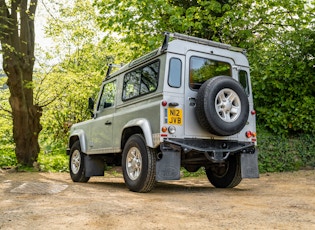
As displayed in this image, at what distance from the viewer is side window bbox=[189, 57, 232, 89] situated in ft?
20.4

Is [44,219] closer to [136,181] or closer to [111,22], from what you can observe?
[136,181]

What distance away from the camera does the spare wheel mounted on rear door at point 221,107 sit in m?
5.75

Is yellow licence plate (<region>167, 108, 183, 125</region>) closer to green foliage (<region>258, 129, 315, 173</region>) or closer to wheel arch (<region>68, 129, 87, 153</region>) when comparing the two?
wheel arch (<region>68, 129, 87, 153</region>)

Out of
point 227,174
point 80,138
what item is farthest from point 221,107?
point 80,138

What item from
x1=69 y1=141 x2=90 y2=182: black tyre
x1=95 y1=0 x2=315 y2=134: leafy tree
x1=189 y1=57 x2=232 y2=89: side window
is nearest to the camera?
x1=189 y1=57 x2=232 y2=89: side window

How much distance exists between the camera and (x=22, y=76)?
11.5m

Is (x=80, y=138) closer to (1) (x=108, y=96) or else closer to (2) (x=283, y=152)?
(1) (x=108, y=96)

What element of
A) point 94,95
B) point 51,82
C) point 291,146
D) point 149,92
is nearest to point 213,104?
point 149,92

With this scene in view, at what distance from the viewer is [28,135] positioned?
1171 cm

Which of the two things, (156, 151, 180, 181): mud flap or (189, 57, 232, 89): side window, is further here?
(189, 57, 232, 89): side window

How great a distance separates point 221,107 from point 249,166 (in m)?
1.29

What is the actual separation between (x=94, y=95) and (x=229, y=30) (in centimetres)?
615

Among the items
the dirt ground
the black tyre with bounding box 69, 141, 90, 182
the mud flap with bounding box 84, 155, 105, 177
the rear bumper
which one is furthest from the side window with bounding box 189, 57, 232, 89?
the black tyre with bounding box 69, 141, 90, 182

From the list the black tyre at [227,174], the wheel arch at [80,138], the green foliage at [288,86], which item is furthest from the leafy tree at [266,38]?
the black tyre at [227,174]
